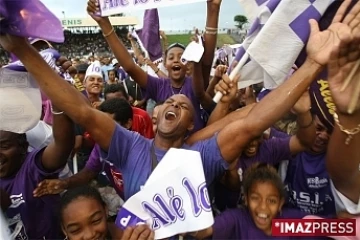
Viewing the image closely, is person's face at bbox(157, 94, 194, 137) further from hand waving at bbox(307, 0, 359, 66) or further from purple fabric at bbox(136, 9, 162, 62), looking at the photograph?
purple fabric at bbox(136, 9, 162, 62)

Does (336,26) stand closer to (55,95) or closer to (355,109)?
(355,109)

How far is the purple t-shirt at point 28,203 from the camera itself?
2.24m

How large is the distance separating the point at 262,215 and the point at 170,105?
28.6 inches

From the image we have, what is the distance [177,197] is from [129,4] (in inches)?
47.7

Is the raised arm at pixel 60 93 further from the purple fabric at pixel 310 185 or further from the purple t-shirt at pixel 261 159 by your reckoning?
the purple fabric at pixel 310 185

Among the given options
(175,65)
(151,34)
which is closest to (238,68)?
(175,65)

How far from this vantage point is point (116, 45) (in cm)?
303

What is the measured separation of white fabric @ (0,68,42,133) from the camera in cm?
202

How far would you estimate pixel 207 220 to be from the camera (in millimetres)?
1716

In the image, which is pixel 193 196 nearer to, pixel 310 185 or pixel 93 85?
pixel 310 185

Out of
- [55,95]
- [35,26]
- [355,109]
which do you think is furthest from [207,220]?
[35,26]

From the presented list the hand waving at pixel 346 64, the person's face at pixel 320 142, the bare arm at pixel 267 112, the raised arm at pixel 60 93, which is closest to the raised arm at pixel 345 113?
the hand waving at pixel 346 64

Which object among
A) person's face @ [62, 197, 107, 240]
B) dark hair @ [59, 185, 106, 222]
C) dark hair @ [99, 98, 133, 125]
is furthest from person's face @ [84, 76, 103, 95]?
person's face @ [62, 197, 107, 240]

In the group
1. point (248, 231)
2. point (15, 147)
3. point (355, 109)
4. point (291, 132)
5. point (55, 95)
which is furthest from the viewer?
point (291, 132)
